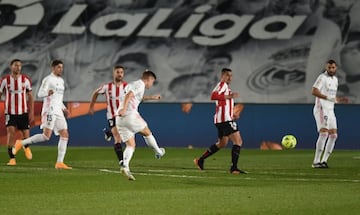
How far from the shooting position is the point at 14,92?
63.2 feet

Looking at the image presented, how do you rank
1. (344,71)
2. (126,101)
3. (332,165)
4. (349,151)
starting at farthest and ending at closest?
(344,71) → (349,151) → (332,165) → (126,101)

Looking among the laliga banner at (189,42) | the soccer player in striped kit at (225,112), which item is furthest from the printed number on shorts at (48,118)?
the laliga banner at (189,42)

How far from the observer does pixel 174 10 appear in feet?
90.4

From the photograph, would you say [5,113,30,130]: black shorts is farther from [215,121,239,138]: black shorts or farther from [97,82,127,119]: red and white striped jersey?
[215,121,239,138]: black shorts

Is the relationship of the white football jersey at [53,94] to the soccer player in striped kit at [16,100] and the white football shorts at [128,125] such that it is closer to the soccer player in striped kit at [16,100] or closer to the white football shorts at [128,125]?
the soccer player in striped kit at [16,100]

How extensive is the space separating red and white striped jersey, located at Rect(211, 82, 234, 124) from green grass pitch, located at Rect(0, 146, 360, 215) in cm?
89

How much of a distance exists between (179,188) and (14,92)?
712 centimetres

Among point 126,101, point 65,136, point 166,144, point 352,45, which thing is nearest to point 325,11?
point 352,45

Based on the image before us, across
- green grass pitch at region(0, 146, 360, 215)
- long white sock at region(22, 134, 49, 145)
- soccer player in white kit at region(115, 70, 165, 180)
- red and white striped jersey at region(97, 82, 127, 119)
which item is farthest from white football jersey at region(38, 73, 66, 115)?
soccer player in white kit at region(115, 70, 165, 180)

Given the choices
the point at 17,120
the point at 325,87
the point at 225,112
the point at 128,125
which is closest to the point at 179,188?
the point at 128,125

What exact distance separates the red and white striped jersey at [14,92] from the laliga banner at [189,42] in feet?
25.4

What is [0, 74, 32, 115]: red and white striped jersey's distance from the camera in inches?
758

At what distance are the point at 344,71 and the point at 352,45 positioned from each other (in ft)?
2.44

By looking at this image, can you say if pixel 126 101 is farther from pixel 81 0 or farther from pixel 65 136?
pixel 81 0
